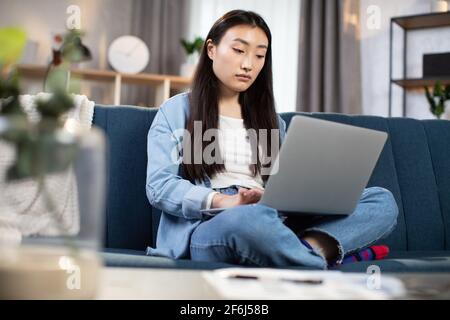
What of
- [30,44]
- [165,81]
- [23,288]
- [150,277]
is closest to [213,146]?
[150,277]

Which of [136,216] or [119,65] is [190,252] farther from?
[119,65]

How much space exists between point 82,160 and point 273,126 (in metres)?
1.32

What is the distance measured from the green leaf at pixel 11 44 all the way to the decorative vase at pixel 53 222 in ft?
0.22

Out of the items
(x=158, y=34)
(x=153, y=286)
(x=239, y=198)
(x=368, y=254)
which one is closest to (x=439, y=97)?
(x=158, y=34)

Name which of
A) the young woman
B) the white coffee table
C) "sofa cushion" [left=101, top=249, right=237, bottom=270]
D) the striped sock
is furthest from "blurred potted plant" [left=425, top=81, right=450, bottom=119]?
the white coffee table

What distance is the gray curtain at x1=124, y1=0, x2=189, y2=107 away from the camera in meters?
4.14

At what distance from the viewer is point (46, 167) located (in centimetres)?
52

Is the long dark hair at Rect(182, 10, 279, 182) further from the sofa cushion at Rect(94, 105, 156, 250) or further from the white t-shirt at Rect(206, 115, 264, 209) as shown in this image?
the sofa cushion at Rect(94, 105, 156, 250)

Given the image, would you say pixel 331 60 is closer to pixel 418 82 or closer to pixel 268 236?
pixel 418 82

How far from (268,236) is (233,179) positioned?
1.31 ft

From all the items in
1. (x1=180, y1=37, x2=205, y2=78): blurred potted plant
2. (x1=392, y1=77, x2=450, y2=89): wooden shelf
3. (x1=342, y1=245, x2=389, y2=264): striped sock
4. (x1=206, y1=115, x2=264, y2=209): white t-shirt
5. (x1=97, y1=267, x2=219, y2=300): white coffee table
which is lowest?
(x1=342, y1=245, x2=389, y2=264): striped sock

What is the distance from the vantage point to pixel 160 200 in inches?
60.9

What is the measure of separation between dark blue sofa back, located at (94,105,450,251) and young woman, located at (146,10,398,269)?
0.46ft

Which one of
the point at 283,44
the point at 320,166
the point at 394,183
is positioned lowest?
the point at 394,183
